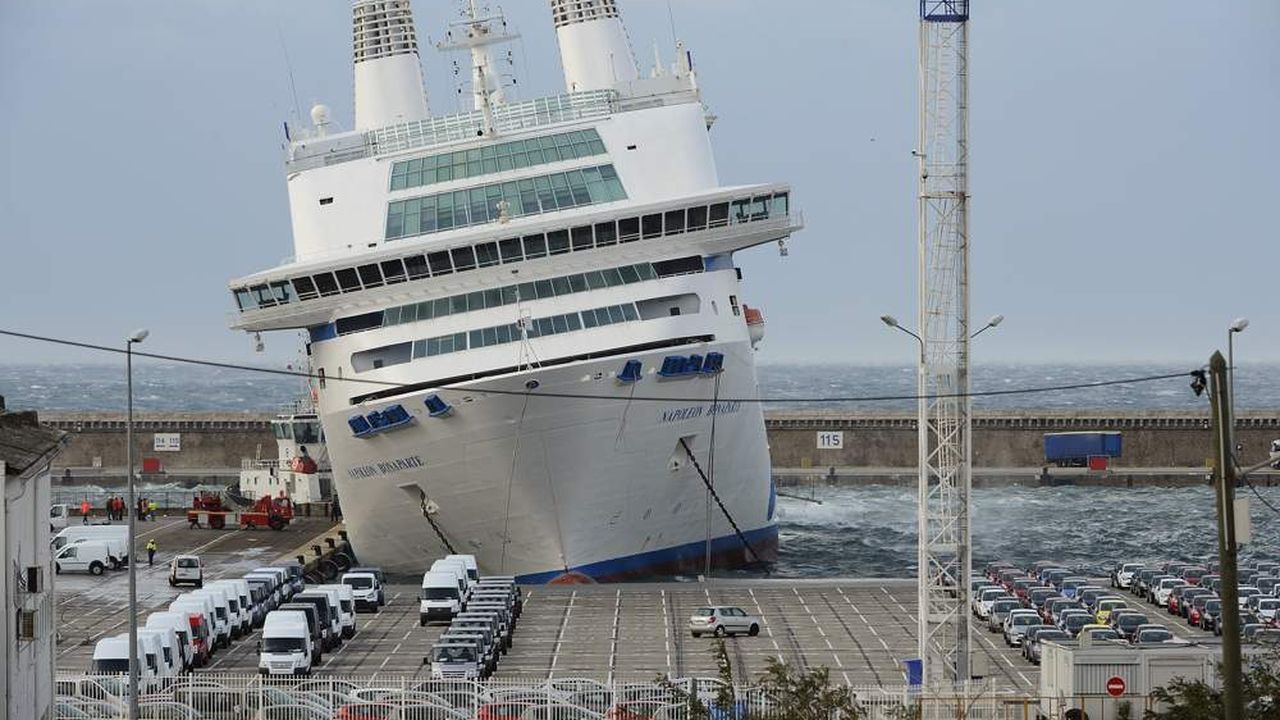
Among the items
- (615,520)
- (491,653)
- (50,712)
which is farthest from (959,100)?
(615,520)

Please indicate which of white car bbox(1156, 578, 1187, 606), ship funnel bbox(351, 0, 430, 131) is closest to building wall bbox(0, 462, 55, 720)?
white car bbox(1156, 578, 1187, 606)

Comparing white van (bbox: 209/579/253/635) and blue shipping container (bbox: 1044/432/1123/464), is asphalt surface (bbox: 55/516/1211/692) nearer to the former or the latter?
white van (bbox: 209/579/253/635)

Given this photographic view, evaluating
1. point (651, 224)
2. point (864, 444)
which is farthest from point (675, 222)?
point (864, 444)

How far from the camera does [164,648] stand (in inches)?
1623

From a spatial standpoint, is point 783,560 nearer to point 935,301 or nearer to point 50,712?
point 935,301

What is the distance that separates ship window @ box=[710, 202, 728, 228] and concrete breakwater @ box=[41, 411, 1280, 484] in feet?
205

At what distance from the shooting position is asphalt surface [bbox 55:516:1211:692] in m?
42.8

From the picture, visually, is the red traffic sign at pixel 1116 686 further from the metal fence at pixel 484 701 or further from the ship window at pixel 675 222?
the ship window at pixel 675 222

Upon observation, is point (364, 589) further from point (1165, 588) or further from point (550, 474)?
point (1165, 588)

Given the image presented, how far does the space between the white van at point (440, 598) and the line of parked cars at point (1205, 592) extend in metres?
17.1

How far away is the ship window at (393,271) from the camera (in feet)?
186

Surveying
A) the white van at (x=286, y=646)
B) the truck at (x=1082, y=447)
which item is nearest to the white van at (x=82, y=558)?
the white van at (x=286, y=646)

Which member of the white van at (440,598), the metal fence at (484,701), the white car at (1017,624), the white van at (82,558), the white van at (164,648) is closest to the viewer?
the metal fence at (484,701)

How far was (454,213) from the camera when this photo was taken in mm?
58500
